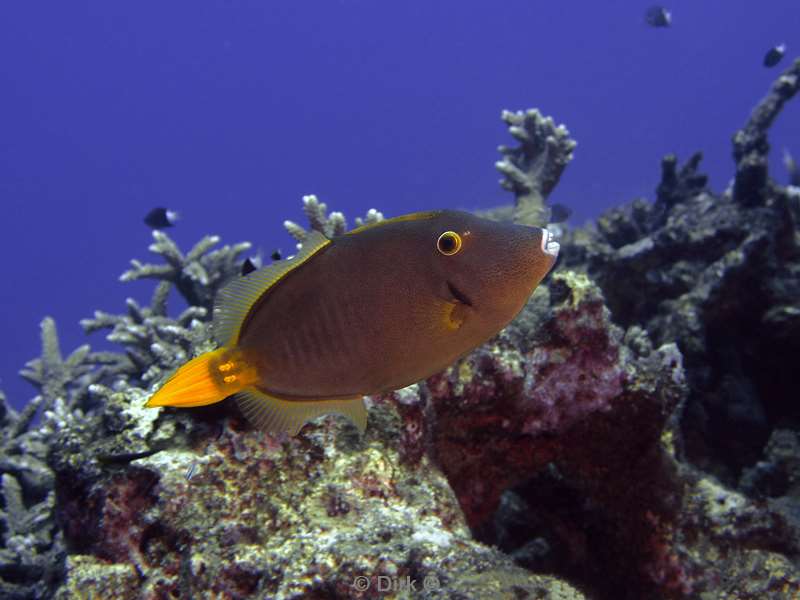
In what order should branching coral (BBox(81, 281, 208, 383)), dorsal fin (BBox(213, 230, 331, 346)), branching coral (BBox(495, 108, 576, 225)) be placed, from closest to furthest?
1. dorsal fin (BBox(213, 230, 331, 346))
2. branching coral (BBox(81, 281, 208, 383))
3. branching coral (BBox(495, 108, 576, 225))

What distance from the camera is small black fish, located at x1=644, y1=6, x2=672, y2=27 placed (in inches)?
573

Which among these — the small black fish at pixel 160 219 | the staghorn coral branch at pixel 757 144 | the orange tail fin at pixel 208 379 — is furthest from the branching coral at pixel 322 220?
the small black fish at pixel 160 219

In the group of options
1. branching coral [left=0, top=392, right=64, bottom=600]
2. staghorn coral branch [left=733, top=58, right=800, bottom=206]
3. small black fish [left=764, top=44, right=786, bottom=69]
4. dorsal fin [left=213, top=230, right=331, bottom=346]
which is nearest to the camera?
dorsal fin [left=213, top=230, right=331, bottom=346]

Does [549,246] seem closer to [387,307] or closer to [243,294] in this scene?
[387,307]

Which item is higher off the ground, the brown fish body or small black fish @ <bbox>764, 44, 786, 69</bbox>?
small black fish @ <bbox>764, 44, 786, 69</bbox>

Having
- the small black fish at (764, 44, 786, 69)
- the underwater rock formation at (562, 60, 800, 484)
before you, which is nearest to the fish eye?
the underwater rock formation at (562, 60, 800, 484)

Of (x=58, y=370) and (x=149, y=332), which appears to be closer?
(x=149, y=332)

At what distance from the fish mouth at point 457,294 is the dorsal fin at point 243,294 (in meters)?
0.36

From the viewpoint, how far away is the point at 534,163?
7.10 metres

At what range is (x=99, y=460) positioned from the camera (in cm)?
220

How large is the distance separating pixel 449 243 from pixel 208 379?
71cm

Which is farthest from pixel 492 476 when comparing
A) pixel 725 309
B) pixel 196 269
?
pixel 196 269

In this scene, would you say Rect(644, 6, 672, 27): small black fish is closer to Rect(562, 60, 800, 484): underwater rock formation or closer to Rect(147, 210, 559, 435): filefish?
Rect(562, 60, 800, 484): underwater rock formation

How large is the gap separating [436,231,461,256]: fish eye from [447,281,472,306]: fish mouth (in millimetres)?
79
